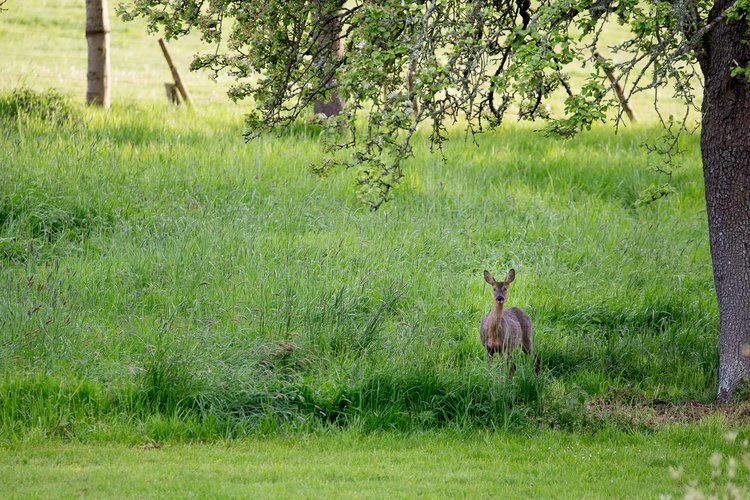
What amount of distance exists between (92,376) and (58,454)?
1.22 m

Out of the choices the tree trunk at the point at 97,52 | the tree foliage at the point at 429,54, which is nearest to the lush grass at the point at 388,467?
the tree foliage at the point at 429,54

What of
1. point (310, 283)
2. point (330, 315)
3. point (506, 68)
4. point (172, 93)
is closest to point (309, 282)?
point (310, 283)

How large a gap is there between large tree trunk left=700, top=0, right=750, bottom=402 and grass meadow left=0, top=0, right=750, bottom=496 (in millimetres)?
892

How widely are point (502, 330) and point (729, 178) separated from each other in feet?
8.89

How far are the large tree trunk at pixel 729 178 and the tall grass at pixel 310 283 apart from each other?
93cm

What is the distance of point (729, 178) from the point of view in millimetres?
9352

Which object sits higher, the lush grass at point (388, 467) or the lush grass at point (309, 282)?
the lush grass at point (309, 282)

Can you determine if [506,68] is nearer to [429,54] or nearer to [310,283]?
[429,54]

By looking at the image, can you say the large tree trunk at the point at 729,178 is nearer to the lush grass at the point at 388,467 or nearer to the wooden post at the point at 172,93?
the lush grass at the point at 388,467

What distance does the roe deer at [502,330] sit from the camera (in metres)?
9.71

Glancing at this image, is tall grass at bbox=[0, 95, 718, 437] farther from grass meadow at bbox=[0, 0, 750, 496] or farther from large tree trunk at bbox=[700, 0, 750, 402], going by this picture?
large tree trunk at bbox=[700, 0, 750, 402]

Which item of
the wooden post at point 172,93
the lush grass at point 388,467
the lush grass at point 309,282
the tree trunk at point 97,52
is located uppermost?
the tree trunk at point 97,52

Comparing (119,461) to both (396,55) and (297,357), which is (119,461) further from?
(396,55)

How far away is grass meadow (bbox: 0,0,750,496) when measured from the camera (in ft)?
26.0
